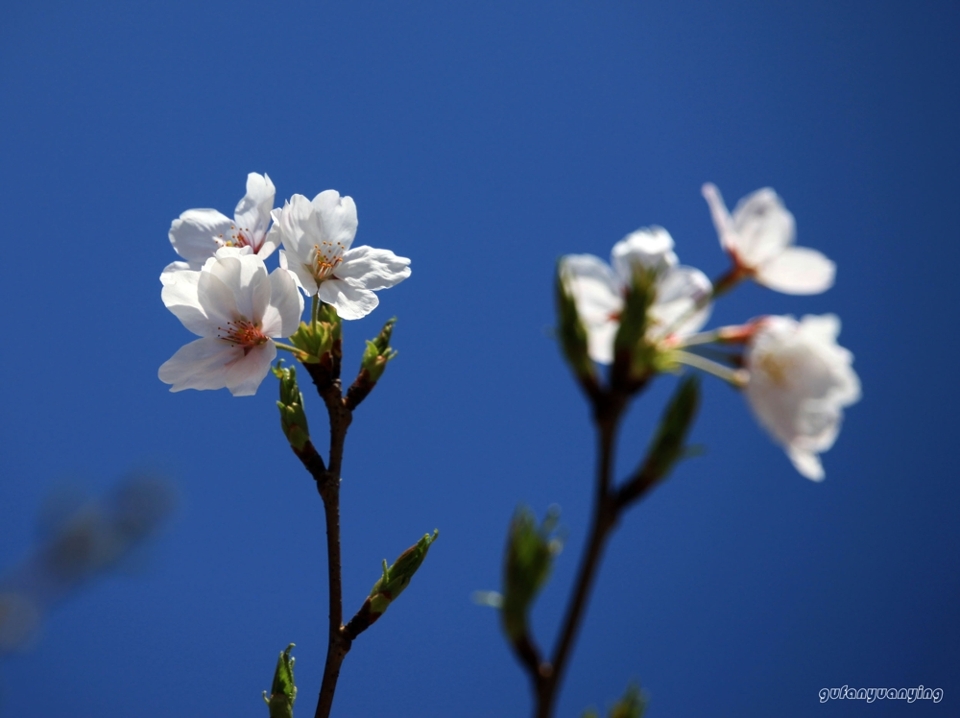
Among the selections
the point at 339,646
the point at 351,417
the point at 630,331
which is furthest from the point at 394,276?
the point at 630,331

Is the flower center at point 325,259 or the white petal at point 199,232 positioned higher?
the white petal at point 199,232

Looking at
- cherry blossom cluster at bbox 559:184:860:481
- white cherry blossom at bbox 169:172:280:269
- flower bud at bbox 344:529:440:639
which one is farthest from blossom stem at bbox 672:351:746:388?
white cherry blossom at bbox 169:172:280:269

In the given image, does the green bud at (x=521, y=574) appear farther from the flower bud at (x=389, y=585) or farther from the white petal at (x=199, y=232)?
the white petal at (x=199, y=232)

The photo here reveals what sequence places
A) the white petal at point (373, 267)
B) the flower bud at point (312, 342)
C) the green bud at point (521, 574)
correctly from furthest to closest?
the white petal at point (373, 267)
the flower bud at point (312, 342)
the green bud at point (521, 574)

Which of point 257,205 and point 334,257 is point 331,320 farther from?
point 257,205

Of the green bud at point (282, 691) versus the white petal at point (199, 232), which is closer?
the green bud at point (282, 691)

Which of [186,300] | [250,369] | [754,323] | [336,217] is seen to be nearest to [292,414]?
[250,369]

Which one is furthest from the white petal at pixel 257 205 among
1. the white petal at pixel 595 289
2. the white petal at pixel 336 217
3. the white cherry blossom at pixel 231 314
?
the white petal at pixel 595 289

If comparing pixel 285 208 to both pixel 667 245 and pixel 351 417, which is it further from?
pixel 667 245
